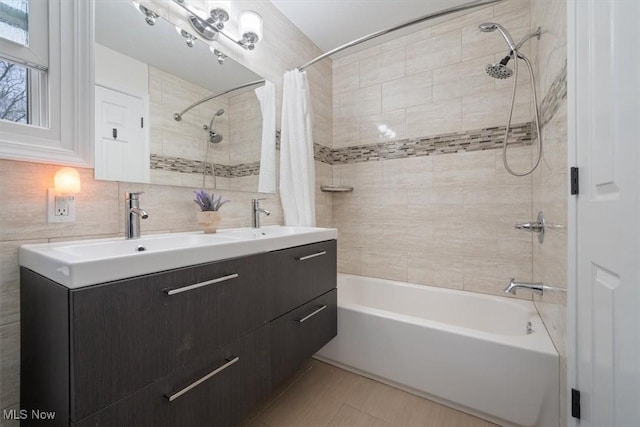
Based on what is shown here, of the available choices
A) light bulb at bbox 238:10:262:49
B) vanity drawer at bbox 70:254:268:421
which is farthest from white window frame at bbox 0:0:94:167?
light bulb at bbox 238:10:262:49

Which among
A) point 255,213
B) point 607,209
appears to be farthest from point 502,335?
point 255,213

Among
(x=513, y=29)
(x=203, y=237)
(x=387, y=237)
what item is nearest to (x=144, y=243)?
Result: (x=203, y=237)

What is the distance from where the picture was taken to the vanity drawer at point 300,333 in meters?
1.20

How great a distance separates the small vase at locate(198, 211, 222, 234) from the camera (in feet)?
4.47

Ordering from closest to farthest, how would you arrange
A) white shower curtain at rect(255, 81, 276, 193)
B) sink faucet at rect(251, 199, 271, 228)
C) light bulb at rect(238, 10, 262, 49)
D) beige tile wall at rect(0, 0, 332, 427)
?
beige tile wall at rect(0, 0, 332, 427), light bulb at rect(238, 10, 262, 49), sink faucet at rect(251, 199, 271, 228), white shower curtain at rect(255, 81, 276, 193)

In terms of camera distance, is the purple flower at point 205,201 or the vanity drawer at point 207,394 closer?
the vanity drawer at point 207,394

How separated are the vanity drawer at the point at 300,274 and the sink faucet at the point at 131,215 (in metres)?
0.56

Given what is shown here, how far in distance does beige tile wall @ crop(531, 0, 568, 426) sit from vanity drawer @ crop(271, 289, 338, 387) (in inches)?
40.9

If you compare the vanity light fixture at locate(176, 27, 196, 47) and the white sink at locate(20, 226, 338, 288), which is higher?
the vanity light fixture at locate(176, 27, 196, 47)

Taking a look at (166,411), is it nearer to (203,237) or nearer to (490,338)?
(203,237)

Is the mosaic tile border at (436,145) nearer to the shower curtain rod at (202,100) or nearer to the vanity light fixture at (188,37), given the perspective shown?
the shower curtain rod at (202,100)

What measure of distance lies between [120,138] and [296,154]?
1055 mm

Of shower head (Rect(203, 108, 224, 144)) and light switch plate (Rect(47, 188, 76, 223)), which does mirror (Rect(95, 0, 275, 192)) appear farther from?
light switch plate (Rect(47, 188, 76, 223))

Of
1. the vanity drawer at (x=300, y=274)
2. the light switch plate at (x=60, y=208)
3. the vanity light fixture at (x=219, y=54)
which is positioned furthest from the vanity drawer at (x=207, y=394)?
the vanity light fixture at (x=219, y=54)
